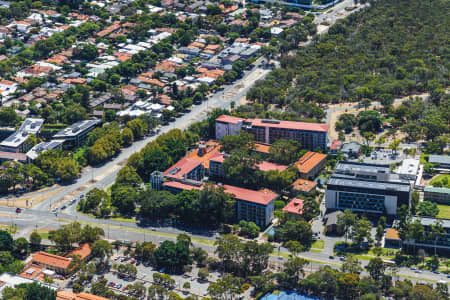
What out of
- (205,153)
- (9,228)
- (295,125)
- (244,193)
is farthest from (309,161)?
(9,228)

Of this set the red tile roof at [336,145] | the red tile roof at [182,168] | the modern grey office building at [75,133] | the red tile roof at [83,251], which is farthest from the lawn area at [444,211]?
the modern grey office building at [75,133]

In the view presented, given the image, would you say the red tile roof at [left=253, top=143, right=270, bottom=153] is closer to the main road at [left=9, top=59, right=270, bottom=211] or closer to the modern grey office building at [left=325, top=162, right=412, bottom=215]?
the modern grey office building at [left=325, top=162, right=412, bottom=215]

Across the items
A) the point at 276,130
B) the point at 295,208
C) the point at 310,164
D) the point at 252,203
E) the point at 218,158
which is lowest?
the point at 295,208

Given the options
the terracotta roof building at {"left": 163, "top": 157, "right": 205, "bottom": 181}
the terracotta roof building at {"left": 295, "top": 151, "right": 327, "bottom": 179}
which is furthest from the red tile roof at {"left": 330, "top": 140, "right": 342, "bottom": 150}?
the terracotta roof building at {"left": 163, "top": 157, "right": 205, "bottom": 181}

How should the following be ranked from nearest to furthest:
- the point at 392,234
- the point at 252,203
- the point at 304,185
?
the point at 392,234
the point at 252,203
the point at 304,185

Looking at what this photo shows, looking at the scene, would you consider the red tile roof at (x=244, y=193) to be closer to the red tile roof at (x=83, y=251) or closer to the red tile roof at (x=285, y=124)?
the red tile roof at (x=83, y=251)

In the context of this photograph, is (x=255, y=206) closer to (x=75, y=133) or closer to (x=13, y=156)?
(x=75, y=133)

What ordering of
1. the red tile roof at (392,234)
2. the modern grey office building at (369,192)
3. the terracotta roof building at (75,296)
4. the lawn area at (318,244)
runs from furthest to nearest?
the modern grey office building at (369,192), the lawn area at (318,244), the red tile roof at (392,234), the terracotta roof building at (75,296)

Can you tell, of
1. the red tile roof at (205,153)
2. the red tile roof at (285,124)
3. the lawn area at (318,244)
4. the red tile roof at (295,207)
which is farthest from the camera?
the red tile roof at (285,124)
